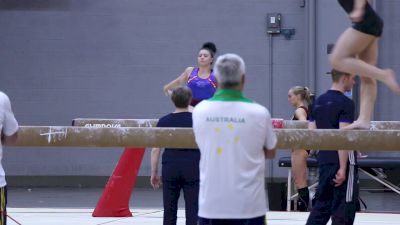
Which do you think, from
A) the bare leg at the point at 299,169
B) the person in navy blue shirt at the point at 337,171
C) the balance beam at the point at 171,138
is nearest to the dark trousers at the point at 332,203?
the person in navy blue shirt at the point at 337,171

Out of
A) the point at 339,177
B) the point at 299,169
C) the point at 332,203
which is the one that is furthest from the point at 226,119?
the point at 299,169

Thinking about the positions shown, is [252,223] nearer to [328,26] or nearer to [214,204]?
[214,204]

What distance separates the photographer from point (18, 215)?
389 inches

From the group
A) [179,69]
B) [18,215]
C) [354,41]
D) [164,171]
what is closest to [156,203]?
[179,69]

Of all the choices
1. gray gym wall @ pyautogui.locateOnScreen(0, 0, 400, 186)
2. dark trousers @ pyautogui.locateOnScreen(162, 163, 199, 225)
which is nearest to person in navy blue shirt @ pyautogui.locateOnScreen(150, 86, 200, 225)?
dark trousers @ pyautogui.locateOnScreen(162, 163, 199, 225)

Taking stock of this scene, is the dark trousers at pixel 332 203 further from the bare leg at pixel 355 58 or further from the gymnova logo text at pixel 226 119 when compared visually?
the gymnova logo text at pixel 226 119

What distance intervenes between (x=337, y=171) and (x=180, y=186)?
1.35 meters

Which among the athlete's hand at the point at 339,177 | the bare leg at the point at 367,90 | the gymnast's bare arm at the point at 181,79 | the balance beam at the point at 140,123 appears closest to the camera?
the bare leg at the point at 367,90

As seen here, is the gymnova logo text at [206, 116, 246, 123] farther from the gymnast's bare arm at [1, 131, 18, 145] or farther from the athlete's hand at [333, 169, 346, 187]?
the athlete's hand at [333, 169, 346, 187]

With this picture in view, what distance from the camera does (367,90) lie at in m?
6.40

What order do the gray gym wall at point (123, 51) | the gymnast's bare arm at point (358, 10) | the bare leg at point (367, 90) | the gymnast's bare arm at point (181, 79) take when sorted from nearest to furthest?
1. the gymnast's bare arm at point (358, 10)
2. the bare leg at point (367, 90)
3. the gymnast's bare arm at point (181, 79)
4. the gray gym wall at point (123, 51)

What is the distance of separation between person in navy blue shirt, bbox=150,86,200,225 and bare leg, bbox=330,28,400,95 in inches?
72.7

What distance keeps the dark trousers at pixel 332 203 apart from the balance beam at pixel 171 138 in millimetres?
856

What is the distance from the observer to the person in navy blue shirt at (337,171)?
7.22 meters
